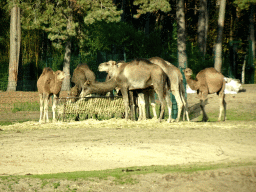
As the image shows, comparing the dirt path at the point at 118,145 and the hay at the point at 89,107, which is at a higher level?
the hay at the point at 89,107

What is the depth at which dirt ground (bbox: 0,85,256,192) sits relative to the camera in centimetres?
880

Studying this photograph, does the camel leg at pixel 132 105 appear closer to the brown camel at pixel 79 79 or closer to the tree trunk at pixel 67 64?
the brown camel at pixel 79 79

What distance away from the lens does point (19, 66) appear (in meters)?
32.6

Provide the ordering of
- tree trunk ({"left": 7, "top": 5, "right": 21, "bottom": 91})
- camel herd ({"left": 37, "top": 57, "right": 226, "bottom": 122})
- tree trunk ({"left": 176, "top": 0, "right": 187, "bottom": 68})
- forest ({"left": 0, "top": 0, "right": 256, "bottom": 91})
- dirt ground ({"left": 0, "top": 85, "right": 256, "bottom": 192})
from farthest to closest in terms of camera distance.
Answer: tree trunk ({"left": 176, "top": 0, "right": 187, "bottom": 68}) → tree trunk ({"left": 7, "top": 5, "right": 21, "bottom": 91}) → forest ({"left": 0, "top": 0, "right": 256, "bottom": 91}) → camel herd ({"left": 37, "top": 57, "right": 226, "bottom": 122}) → dirt ground ({"left": 0, "top": 85, "right": 256, "bottom": 192})

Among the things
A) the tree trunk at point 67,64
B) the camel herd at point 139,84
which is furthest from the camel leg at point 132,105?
the tree trunk at point 67,64

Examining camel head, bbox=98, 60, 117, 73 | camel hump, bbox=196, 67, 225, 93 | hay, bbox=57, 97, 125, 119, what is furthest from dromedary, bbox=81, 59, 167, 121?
camel hump, bbox=196, 67, 225, 93

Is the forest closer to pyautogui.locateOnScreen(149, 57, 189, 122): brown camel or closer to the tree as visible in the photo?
the tree

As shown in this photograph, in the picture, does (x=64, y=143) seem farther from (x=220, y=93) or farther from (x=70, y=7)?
(x=70, y=7)

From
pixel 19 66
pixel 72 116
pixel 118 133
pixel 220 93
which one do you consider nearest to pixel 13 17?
pixel 19 66

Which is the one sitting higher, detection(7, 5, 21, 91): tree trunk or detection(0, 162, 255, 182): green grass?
detection(7, 5, 21, 91): tree trunk

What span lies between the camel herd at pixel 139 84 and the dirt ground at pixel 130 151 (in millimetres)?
992

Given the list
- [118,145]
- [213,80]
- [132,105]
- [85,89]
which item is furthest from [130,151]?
[213,80]

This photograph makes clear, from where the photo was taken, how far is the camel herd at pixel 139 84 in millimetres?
18438

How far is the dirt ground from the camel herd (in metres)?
0.99
